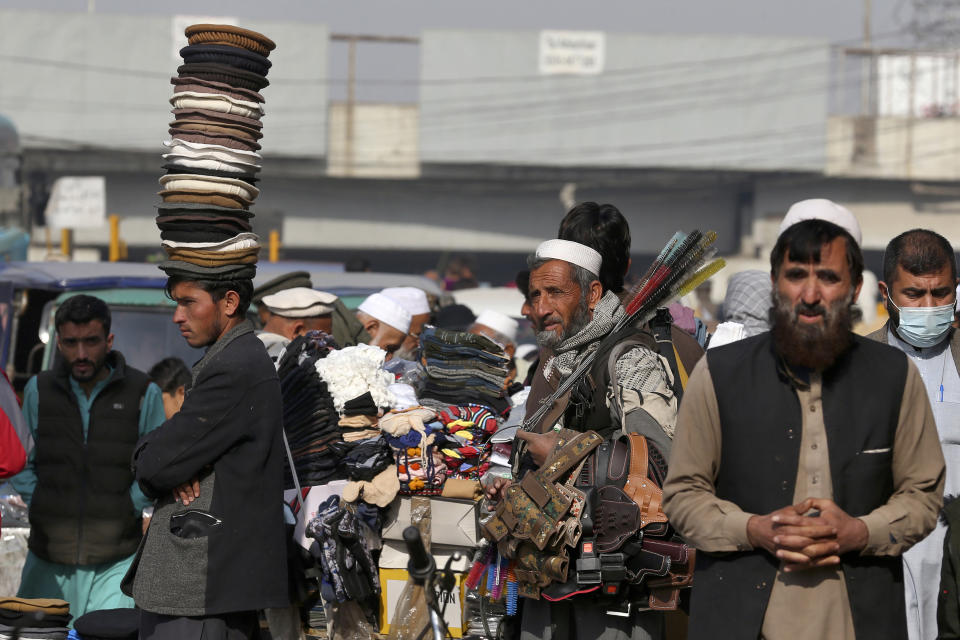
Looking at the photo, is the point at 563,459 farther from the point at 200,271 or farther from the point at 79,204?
the point at 79,204

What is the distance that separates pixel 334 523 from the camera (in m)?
5.16

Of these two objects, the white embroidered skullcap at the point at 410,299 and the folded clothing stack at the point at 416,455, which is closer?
the folded clothing stack at the point at 416,455

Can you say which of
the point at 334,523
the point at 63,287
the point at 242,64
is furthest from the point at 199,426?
the point at 63,287

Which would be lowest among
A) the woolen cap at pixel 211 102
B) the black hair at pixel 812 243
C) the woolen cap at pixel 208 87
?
the black hair at pixel 812 243

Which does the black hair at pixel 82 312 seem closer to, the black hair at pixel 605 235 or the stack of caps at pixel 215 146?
the stack of caps at pixel 215 146

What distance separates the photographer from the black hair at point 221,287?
4.38 meters

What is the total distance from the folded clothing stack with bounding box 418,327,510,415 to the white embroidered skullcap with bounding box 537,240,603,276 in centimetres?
134

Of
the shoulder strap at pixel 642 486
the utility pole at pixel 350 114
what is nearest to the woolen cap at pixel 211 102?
the shoulder strap at pixel 642 486

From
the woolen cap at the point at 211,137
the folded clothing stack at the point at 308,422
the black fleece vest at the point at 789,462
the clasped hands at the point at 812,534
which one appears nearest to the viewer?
the clasped hands at the point at 812,534

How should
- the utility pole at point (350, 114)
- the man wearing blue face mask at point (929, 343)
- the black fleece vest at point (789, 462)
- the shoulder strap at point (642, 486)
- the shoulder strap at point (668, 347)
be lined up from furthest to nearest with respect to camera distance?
the utility pole at point (350, 114) → the shoulder strap at point (668, 347) → the man wearing blue face mask at point (929, 343) → the shoulder strap at point (642, 486) → the black fleece vest at point (789, 462)

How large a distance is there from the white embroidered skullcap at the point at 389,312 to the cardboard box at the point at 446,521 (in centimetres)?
242

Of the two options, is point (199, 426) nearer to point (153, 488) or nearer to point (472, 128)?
point (153, 488)

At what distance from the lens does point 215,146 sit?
4.72 metres

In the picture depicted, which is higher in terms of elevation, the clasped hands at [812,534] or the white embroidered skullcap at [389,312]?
the white embroidered skullcap at [389,312]
